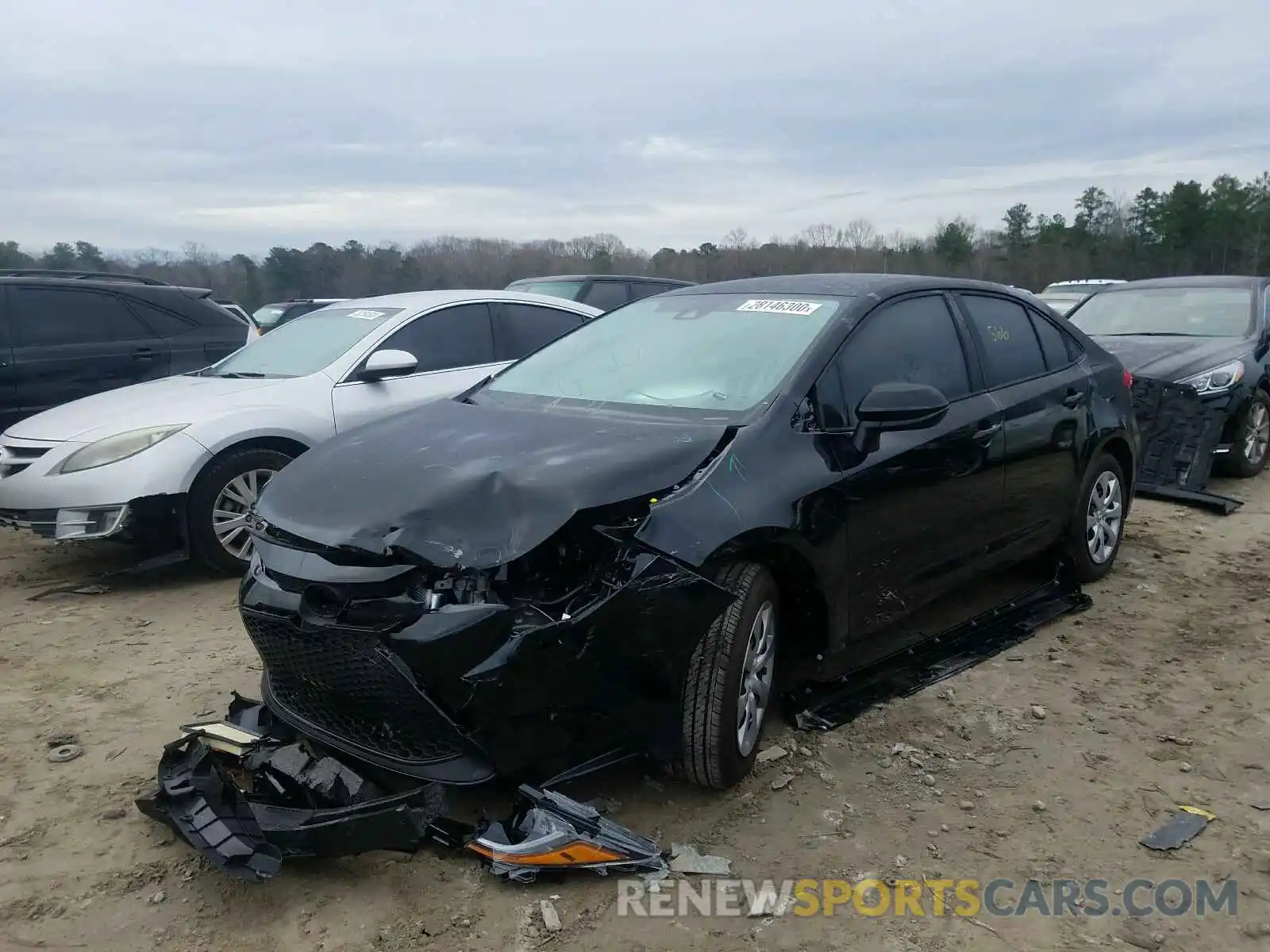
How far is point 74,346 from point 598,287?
6.51 m

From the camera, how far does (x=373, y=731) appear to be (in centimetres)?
279

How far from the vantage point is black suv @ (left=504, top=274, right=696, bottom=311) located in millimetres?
12352

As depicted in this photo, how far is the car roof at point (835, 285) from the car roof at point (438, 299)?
1995 millimetres

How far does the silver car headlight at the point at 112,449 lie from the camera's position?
514 cm

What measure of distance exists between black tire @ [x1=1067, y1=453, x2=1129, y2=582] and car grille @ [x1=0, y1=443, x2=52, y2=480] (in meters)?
5.56

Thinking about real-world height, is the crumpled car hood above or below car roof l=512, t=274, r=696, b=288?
below

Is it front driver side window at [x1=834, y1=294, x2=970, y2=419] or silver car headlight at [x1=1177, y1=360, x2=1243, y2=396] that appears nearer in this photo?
front driver side window at [x1=834, y1=294, x2=970, y2=419]

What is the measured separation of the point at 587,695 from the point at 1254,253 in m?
48.9

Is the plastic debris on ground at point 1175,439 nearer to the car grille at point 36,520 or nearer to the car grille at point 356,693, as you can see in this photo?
the car grille at point 356,693

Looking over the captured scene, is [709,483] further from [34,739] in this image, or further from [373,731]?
[34,739]

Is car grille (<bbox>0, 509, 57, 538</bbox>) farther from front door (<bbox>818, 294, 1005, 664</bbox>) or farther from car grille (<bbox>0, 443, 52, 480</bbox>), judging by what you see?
front door (<bbox>818, 294, 1005, 664</bbox>)

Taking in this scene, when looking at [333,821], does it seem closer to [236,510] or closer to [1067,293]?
[236,510]

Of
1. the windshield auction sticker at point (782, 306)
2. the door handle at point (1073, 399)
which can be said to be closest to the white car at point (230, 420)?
the windshield auction sticker at point (782, 306)

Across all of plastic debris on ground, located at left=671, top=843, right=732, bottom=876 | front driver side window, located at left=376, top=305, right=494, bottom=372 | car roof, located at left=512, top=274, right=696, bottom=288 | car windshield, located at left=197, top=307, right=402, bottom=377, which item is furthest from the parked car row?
car roof, located at left=512, top=274, right=696, bottom=288
